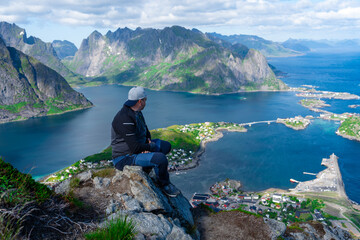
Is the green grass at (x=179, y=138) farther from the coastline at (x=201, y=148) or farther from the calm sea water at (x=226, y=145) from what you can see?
the calm sea water at (x=226, y=145)

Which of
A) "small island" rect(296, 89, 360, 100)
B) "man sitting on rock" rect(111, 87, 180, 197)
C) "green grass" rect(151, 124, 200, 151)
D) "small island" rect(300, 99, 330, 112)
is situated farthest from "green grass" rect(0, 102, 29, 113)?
"small island" rect(296, 89, 360, 100)

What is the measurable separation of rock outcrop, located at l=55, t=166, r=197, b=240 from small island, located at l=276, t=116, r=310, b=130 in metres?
126

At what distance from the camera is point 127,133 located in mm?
8703

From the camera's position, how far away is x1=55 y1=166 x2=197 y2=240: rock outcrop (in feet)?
23.9

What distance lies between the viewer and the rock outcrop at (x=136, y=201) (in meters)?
7.29

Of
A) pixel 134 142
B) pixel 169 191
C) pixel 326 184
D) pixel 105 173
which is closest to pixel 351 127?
pixel 326 184

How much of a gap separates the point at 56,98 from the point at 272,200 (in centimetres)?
18772

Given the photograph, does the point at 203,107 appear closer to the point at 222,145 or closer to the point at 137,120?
the point at 222,145

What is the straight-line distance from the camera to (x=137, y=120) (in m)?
9.05

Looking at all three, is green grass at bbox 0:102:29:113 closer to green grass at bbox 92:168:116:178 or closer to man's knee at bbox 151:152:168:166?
green grass at bbox 92:168:116:178

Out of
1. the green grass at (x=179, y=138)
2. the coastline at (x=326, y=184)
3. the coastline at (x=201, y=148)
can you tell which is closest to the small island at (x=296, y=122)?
the coastline at (x=201, y=148)

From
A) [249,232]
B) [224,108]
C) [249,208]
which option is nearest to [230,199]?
[249,208]

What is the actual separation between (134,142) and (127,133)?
0.41 m

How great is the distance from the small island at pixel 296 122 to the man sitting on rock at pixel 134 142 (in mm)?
126248
